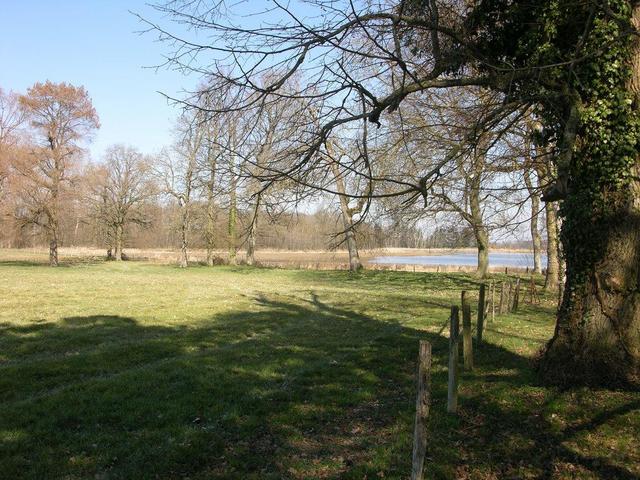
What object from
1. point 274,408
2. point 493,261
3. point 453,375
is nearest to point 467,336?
point 453,375

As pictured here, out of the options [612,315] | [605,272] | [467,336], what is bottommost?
[467,336]

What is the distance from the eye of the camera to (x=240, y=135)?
6.08 m

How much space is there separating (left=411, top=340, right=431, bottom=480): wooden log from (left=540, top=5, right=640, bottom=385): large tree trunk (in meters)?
3.46

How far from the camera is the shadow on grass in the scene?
4441 millimetres

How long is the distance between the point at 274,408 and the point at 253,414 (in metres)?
0.32

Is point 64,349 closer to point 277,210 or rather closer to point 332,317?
point 277,210

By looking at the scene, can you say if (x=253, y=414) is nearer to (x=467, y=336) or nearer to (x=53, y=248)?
(x=467, y=336)

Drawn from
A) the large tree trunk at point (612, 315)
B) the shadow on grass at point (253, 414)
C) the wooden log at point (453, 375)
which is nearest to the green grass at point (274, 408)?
the shadow on grass at point (253, 414)

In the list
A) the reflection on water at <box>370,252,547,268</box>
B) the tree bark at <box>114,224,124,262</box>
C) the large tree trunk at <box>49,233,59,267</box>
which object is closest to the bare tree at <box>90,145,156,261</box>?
the tree bark at <box>114,224,124,262</box>

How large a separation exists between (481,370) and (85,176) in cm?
3575

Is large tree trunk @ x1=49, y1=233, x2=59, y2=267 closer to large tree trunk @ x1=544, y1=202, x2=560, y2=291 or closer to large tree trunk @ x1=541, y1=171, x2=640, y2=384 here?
large tree trunk @ x1=544, y1=202, x2=560, y2=291

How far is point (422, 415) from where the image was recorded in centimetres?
355

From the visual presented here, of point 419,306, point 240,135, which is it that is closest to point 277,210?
point 240,135

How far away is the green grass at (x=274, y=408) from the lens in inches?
175
